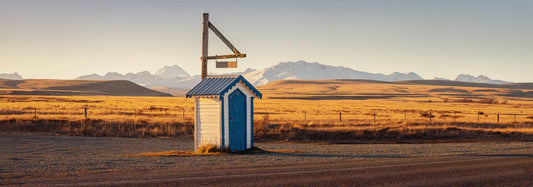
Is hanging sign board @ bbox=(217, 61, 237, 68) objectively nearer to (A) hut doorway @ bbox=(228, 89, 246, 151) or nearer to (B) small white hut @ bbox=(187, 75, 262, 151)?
(B) small white hut @ bbox=(187, 75, 262, 151)

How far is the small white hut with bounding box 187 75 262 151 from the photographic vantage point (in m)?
17.8

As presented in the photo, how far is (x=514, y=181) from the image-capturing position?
35.2 ft

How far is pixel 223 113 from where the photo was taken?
58.2ft

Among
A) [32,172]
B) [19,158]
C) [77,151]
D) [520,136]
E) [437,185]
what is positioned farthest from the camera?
[520,136]

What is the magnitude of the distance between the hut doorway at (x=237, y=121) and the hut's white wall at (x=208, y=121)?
1.47 ft

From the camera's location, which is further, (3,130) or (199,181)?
(3,130)

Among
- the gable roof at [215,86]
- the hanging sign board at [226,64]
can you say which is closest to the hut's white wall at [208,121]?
the gable roof at [215,86]

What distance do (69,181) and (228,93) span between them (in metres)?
8.00

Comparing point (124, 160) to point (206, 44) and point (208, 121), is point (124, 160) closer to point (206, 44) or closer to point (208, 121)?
point (208, 121)

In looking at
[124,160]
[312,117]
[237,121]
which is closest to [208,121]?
[237,121]

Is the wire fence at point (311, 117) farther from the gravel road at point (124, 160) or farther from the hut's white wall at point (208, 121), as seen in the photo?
the hut's white wall at point (208, 121)

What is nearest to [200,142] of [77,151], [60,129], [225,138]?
[225,138]

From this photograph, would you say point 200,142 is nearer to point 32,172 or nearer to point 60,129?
point 32,172

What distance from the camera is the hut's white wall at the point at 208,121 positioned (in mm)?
17797
